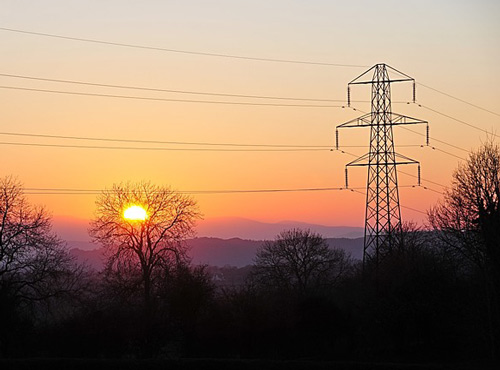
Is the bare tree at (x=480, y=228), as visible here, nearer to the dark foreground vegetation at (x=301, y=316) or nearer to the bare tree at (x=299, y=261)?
the dark foreground vegetation at (x=301, y=316)

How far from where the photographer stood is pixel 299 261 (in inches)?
3578

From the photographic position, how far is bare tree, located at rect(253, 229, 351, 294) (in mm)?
85250

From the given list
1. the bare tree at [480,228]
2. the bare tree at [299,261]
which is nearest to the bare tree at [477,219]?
the bare tree at [480,228]

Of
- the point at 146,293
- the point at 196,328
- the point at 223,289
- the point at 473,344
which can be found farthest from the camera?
the point at 146,293

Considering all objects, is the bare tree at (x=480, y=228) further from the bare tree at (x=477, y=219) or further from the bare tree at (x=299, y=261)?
the bare tree at (x=299, y=261)

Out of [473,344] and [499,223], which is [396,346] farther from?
[499,223]

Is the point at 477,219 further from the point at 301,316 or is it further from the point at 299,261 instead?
the point at 299,261

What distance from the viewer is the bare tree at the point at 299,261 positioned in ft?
280

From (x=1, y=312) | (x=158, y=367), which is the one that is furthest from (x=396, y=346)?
(x=1, y=312)

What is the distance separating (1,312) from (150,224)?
25.1 metres

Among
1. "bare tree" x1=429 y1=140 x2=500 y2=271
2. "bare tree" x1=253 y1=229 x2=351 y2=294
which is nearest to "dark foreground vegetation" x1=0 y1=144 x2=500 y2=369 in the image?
"bare tree" x1=429 y1=140 x2=500 y2=271

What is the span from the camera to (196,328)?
47.4 m

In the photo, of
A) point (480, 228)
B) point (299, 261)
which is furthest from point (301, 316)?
point (299, 261)

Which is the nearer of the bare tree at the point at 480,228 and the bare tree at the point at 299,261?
the bare tree at the point at 480,228
